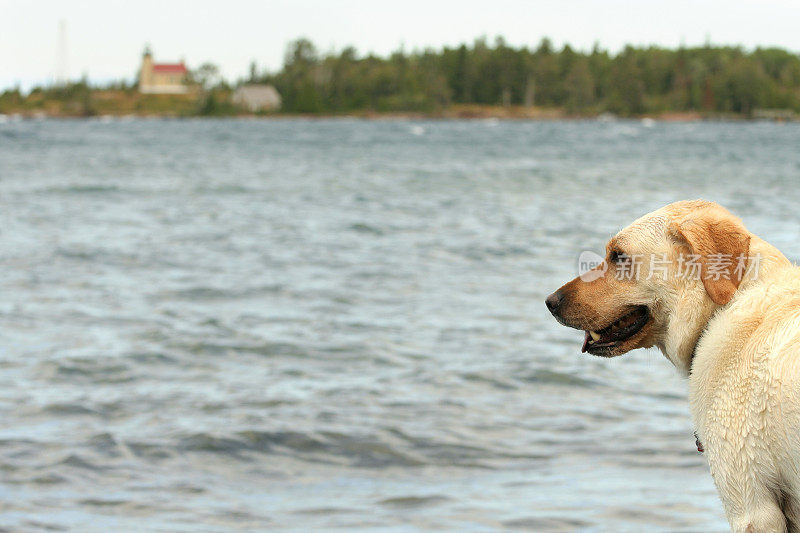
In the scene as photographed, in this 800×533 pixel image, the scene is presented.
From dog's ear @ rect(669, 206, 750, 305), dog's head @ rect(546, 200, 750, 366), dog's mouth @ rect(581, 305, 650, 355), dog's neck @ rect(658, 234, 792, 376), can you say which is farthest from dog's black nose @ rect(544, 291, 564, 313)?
dog's ear @ rect(669, 206, 750, 305)

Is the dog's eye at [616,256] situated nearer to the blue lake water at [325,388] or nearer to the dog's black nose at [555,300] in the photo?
the dog's black nose at [555,300]

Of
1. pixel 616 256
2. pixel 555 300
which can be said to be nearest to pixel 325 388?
pixel 555 300

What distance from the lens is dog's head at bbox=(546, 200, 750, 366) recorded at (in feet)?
13.2

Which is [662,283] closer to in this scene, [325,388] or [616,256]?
[616,256]

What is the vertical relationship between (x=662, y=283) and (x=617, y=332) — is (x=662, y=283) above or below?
above

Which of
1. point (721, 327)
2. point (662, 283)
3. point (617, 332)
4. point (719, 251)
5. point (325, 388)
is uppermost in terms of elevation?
point (719, 251)

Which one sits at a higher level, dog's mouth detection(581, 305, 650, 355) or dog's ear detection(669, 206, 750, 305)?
dog's ear detection(669, 206, 750, 305)

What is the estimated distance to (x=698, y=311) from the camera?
13.6ft

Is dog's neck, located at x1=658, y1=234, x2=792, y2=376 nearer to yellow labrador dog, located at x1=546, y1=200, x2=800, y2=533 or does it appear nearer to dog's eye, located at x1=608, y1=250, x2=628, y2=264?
yellow labrador dog, located at x1=546, y1=200, x2=800, y2=533

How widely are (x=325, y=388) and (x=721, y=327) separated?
7.09 metres

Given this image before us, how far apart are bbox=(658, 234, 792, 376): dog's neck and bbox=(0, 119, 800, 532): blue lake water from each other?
0.93ft

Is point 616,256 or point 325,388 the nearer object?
point 616,256

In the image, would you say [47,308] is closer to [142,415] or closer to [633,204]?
[142,415]

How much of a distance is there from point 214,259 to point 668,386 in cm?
1221
